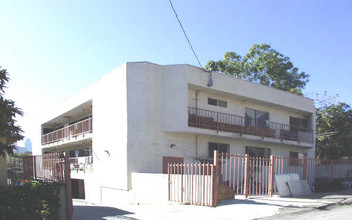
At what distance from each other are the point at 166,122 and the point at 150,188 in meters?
4.02

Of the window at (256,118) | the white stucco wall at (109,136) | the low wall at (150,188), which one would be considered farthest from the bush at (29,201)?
the window at (256,118)

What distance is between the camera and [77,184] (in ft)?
83.0

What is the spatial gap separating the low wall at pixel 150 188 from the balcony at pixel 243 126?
4065 millimetres

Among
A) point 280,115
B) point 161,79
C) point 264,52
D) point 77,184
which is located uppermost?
point 264,52

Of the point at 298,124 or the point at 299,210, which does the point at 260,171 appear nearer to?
the point at 299,210

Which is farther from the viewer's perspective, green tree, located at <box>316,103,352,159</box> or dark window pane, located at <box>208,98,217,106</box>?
green tree, located at <box>316,103,352,159</box>

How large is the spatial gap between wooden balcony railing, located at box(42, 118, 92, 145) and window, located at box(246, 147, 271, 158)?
10.6m

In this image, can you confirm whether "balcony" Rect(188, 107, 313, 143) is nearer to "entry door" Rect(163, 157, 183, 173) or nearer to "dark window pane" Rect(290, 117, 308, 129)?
"dark window pane" Rect(290, 117, 308, 129)

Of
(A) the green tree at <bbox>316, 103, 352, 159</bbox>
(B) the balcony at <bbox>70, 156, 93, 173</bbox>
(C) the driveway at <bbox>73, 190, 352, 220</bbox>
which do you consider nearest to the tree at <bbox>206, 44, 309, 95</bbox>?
(A) the green tree at <bbox>316, 103, 352, 159</bbox>

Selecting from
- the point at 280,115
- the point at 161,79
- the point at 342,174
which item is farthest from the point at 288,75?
the point at 161,79

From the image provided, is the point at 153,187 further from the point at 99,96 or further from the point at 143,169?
the point at 99,96

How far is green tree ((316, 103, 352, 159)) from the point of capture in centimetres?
2698

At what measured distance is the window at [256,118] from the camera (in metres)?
20.8

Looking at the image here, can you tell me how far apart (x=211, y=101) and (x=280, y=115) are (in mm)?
7075
